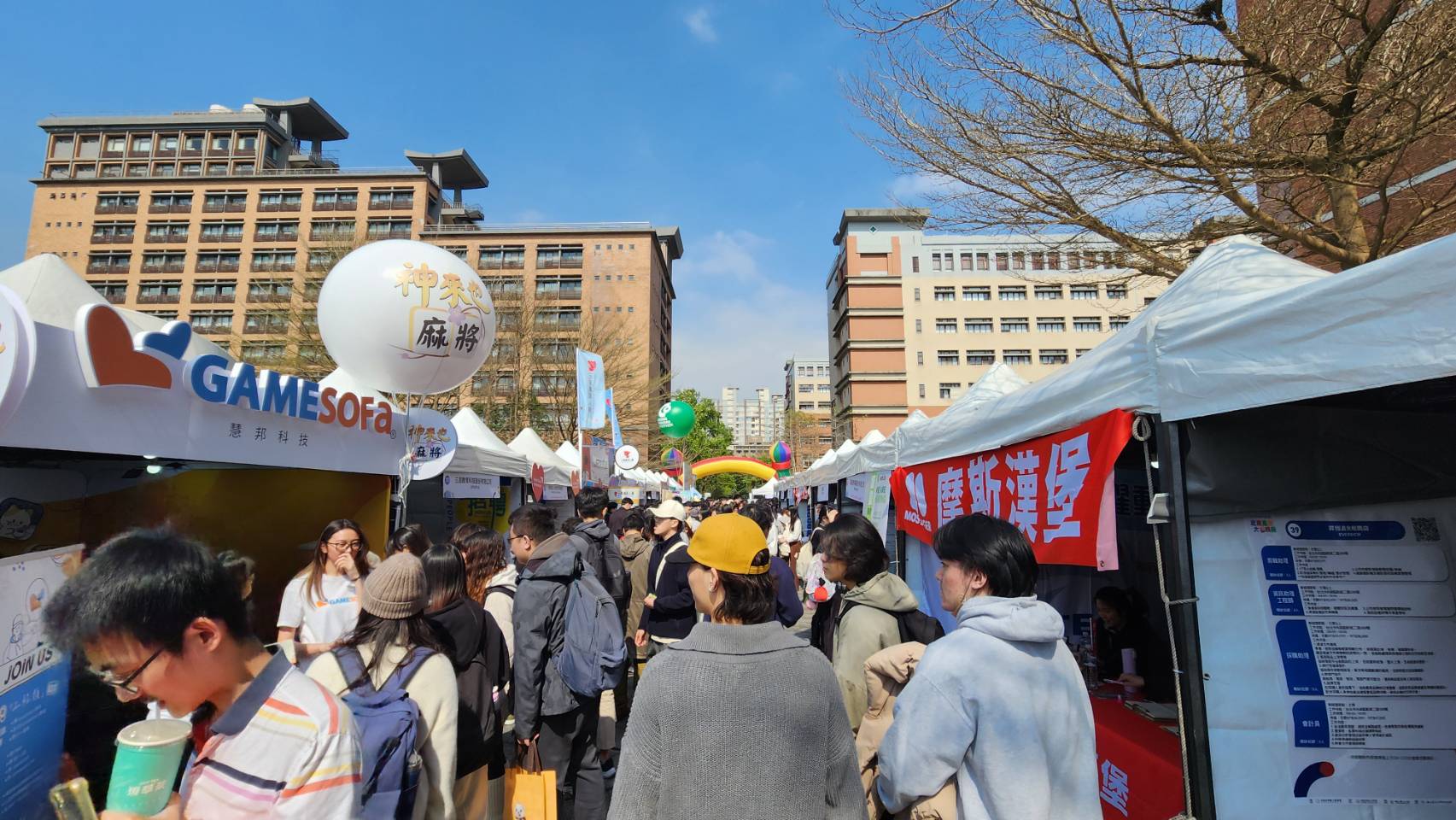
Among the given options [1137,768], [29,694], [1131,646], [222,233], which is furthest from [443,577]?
[222,233]

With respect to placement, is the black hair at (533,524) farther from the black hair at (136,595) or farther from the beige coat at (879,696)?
the black hair at (136,595)

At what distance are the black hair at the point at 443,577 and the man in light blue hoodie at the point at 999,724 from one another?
1929 millimetres

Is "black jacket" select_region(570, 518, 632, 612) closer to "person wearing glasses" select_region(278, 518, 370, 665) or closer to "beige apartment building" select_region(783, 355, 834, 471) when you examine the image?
"person wearing glasses" select_region(278, 518, 370, 665)

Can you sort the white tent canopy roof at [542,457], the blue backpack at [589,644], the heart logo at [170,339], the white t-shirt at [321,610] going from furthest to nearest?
1. the white tent canopy roof at [542,457]
2. the white t-shirt at [321,610]
3. the blue backpack at [589,644]
4. the heart logo at [170,339]

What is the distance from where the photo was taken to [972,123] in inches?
215

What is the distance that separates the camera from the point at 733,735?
145cm

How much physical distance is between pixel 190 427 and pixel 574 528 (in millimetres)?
2558

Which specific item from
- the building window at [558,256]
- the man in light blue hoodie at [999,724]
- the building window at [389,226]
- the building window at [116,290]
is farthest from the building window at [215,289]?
the man in light blue hoodie at [999,724]

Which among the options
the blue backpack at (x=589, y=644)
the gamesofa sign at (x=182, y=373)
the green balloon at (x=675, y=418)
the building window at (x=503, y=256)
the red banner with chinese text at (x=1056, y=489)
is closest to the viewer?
the red banner with chinese text at (x=1056, y=489)

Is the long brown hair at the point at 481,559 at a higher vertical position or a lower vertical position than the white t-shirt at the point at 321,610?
higher

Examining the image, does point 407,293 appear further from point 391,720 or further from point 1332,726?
point 1332,726

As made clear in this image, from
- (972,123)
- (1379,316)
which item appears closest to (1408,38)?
(972,123)

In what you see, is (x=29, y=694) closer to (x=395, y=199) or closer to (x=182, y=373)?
(x=182, y=373)

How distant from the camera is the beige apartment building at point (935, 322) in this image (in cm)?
5588
